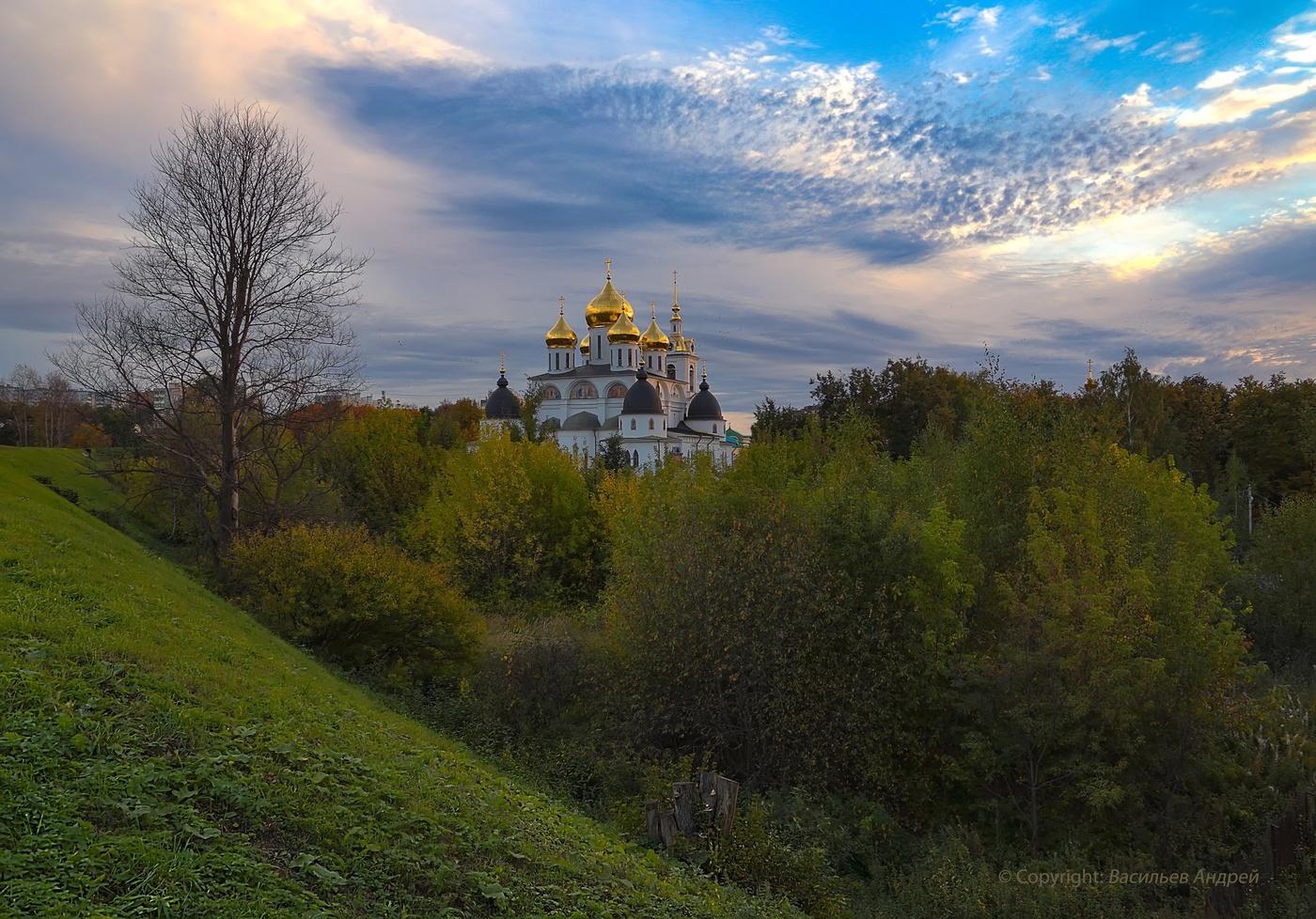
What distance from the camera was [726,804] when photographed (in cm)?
970

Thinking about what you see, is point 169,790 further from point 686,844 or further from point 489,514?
point 489,514

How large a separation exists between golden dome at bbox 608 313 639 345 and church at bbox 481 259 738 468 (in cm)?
7

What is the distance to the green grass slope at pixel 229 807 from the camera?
212 inches

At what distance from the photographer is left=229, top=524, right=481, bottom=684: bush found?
17531 mm

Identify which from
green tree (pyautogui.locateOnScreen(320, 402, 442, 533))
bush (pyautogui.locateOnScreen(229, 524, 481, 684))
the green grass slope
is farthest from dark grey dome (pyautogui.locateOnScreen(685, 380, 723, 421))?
the green grass slope

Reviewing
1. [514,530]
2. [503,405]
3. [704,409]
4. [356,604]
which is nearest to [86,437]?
[503,405]

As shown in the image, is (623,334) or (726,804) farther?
(623,334)

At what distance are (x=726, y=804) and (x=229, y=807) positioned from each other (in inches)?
198

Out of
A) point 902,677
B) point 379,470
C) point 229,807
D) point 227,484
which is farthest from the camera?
point 379,470

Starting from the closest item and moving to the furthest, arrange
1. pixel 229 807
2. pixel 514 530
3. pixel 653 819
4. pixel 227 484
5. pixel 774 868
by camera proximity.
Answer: pixel 229 807 → pixel 774 868 → pixel 653 819 → pixel 227 484 → pixel 514 530

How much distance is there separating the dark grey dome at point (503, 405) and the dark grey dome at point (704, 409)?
12.6 metres

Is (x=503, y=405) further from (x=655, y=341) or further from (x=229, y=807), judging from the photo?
(x=229, y=807)

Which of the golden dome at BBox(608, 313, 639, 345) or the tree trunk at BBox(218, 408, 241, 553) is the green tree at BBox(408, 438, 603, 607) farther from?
the golden dome at BBox(608, 313, 639, 345)

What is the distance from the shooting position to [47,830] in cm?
543
